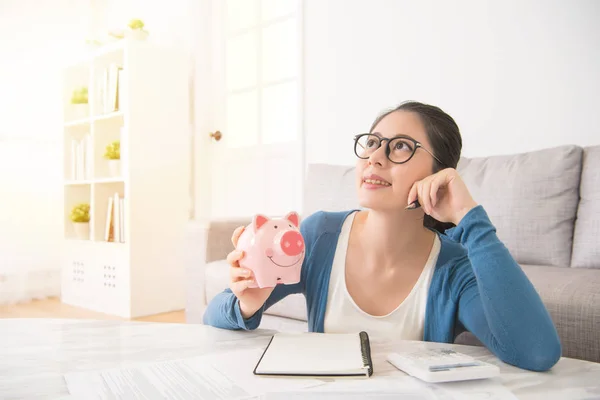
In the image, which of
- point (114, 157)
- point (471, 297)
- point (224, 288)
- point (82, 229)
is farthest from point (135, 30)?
point (471, 297)

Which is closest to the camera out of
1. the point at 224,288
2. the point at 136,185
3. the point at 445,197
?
the point at 445,197

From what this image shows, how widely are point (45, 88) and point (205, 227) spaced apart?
234cm

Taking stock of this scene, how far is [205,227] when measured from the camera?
2.38 metres

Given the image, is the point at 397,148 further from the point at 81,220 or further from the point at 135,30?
Result: the point at 81,220

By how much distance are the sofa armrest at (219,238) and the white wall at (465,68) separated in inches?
30.1

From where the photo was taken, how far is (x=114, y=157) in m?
3.40

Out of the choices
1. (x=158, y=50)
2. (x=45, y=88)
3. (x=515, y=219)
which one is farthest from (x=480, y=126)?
(x=45, y=88)

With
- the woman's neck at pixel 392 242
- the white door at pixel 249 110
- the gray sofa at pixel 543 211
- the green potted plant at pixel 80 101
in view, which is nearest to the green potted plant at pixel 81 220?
the green potted plant at pixel 80 101

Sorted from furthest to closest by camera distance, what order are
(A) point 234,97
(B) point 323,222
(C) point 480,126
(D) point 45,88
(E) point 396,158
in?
1. (D) point 45,88
2. (A) point 234,97
3. (C) point 480,126
4. (B) point 323,222
5. (E) point 396,158

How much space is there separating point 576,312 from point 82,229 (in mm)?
3170

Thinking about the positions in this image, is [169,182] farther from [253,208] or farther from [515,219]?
[515,219]

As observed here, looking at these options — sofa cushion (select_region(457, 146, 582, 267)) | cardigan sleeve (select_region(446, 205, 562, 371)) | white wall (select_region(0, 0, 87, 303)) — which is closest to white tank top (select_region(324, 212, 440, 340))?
cardigan sleeve (select_region(446, 205, 562, 371))

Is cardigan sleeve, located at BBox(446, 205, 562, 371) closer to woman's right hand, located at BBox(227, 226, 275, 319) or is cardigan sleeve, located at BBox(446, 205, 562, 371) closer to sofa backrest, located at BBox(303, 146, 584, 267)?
woman's right hand, located at BBox(227, 226, 275, 319)

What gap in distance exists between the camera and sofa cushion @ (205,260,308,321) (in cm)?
189
